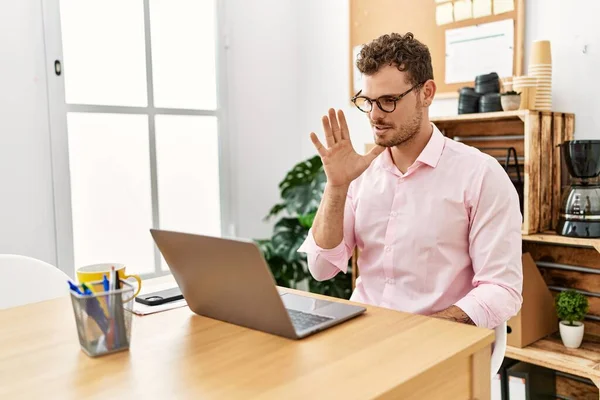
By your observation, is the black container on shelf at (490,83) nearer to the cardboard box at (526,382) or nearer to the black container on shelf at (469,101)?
the black container on shelf at (469,101)

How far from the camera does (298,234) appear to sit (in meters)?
3.07

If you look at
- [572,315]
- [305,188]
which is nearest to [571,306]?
[572,315]

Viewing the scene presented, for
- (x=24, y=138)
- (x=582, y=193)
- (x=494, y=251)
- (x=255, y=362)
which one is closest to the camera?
(x=255, y=362)

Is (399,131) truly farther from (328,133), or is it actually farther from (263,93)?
(263,93)

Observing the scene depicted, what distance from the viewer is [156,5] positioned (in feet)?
9.61

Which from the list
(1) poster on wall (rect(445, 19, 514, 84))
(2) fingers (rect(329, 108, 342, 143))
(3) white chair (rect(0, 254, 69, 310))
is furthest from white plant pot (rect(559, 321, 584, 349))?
(3) white chair (rect(0, 254, 69, 310))

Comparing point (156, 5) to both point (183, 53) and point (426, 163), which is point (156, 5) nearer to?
point (183, 53)

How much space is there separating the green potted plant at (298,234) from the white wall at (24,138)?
3.54 ft

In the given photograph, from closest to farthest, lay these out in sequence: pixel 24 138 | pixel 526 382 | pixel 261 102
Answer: pixel 526 382 → pixel 24 138 → pixel 261 102

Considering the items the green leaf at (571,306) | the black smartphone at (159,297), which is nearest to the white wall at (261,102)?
the green leaf at (571,306)

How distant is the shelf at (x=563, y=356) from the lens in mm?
1961

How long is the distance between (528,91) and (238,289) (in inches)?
62.5

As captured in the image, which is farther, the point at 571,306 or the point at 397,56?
the point at 571,306

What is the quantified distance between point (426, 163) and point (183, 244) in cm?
77
